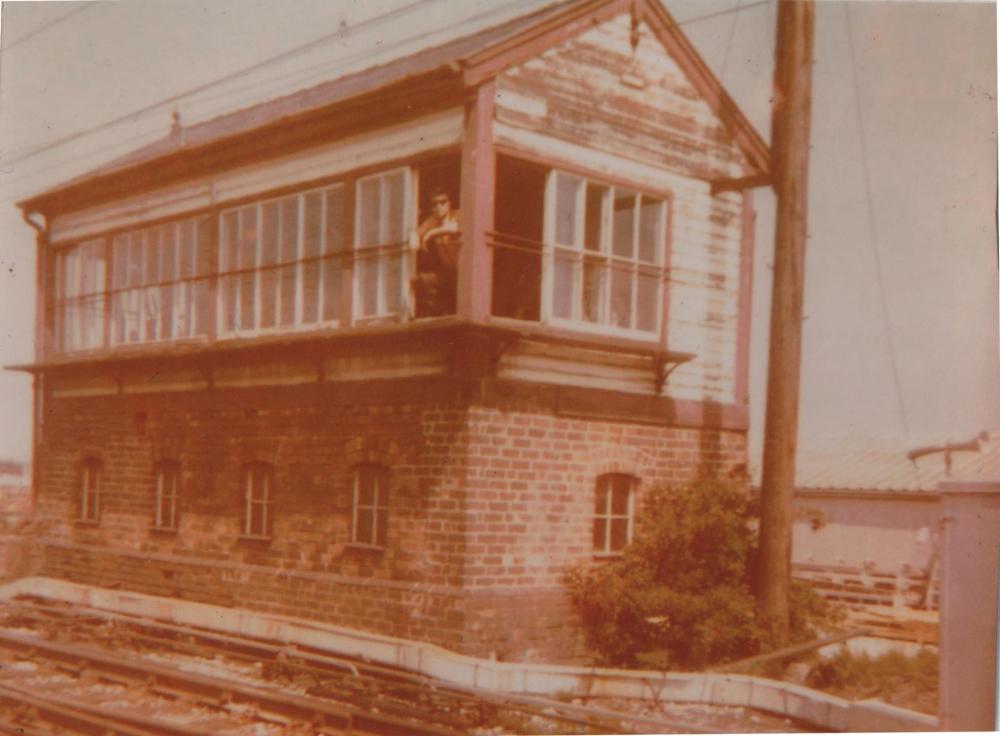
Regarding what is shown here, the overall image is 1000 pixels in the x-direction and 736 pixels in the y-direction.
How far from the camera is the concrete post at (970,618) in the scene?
22.3 ft

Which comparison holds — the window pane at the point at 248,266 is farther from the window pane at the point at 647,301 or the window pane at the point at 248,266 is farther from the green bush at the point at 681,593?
the green bush at the point at 681,593

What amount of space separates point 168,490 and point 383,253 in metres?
2.43

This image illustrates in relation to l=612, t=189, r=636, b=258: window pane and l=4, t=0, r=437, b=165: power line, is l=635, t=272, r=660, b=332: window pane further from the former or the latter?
l=4, t=0, r=437, b=165: power line

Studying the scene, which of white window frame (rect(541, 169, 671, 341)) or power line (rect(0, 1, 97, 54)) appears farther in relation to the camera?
white window frame (rect(541, 169, 671, 341))

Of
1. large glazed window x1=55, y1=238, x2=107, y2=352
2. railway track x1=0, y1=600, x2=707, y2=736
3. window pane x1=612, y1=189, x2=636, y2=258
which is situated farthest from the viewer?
window pane x1=612, y1=189, x2=636, y2=258

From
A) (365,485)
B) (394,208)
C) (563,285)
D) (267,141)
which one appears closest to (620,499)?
(563,285)

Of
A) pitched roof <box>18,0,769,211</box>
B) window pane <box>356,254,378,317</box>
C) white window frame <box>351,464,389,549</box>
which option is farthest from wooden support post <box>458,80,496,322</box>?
white window frame <box>351,464,389,549</box>

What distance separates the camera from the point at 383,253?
25.0 ft

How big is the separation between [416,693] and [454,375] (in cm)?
210

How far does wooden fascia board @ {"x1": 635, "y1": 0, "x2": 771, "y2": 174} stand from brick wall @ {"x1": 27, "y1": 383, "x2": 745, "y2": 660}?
2.08 m

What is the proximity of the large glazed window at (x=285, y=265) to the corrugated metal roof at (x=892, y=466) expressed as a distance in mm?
3646

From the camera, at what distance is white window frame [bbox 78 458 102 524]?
315 inches

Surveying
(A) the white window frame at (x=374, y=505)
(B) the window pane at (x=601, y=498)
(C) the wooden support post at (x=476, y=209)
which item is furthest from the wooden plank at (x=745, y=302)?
(A) the white window frame at (x=374, y=505)

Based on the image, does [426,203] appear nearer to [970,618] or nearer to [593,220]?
[593,220]
